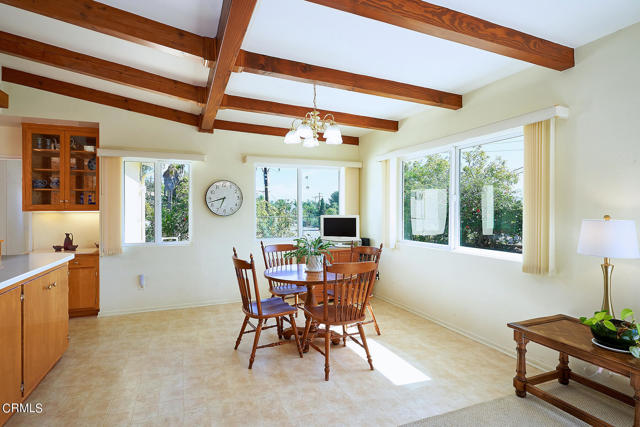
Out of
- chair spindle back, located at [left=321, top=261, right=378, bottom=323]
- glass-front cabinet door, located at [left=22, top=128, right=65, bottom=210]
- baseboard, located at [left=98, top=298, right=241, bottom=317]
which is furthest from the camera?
baseboard, located at [left=98, top=298, right=241, bottom=317]

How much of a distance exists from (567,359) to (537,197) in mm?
1248

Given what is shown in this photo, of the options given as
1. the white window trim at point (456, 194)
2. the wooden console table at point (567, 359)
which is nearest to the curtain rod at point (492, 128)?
the white window trim at point (456, 194)

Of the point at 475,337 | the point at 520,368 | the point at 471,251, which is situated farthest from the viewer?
the point at 471,251

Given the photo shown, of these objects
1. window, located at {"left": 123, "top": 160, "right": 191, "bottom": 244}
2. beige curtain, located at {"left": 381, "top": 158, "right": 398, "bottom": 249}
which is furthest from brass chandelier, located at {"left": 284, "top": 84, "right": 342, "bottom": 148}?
window, located at {"left": 123, "top": 160, "right": 191, "bottom": 244}

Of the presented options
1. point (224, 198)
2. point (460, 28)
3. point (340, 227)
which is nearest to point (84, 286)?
point (224, 198)

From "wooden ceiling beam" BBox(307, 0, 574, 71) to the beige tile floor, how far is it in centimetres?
242

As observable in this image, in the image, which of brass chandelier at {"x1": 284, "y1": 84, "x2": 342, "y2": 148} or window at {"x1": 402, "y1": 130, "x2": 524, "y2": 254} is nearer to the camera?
brass chandelier at {"x1": 284, "y1": 84, "x2": 342, "y2": 148}

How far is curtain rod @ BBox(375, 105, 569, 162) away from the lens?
274cm

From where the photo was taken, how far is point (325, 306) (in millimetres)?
2814

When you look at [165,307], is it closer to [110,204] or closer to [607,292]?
[110,204]

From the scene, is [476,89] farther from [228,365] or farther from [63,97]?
[63,97]

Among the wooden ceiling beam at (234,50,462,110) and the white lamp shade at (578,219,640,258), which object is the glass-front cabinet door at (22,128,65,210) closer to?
the wooden ceiling beam at (234,50,462,110)

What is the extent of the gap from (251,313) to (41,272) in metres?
1.58

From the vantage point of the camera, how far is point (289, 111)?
165 inches
